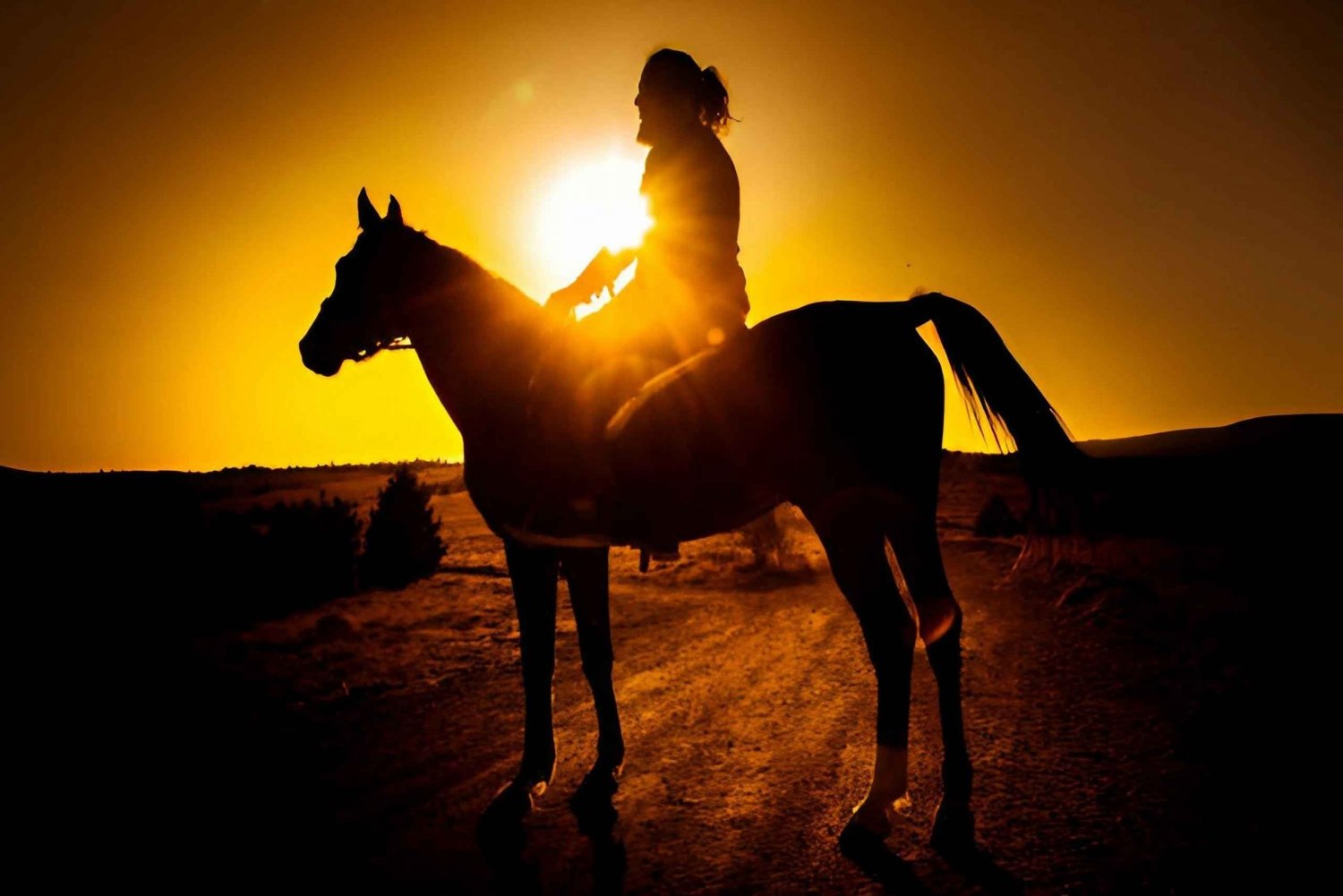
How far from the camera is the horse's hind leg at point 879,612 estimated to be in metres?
3.34

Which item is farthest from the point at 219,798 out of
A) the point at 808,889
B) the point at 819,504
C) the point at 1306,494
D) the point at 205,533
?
the point at 1306,494

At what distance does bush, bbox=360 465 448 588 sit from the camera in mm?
13805

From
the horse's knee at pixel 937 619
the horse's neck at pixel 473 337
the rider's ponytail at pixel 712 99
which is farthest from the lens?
the horse's neck at pixel 473 337

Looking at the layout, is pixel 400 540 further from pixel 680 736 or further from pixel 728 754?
pixel 728 754

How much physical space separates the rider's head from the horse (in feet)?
4.02

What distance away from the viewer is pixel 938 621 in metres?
3.46

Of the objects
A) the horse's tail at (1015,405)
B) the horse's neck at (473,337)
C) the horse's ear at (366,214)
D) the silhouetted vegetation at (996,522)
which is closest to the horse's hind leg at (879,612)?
the horse's tail at (1015,405)

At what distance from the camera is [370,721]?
18.2 feet

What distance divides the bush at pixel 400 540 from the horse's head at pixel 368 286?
10.6 meters

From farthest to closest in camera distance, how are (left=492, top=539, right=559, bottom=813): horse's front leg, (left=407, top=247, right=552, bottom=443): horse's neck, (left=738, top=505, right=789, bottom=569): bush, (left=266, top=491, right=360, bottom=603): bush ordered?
(left=738, top=505, right=789, bottom=569): bush → (left=266, top=491, right=360, bottom=603): bush → (left=407, top=247, right=552, bottom=443): horse's neck → (left=492, top=539, right=559, bottom=813): horse's front leg

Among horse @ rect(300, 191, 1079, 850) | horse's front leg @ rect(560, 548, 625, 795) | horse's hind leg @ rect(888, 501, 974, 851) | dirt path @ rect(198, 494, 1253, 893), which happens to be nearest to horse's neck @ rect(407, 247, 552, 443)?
horse @ rect(300, 191, 1079, 850)

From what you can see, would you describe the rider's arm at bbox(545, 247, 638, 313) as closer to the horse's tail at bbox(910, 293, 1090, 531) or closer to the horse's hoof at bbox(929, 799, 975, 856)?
the horse's tail at bbox(910, 293, 1090, 531)

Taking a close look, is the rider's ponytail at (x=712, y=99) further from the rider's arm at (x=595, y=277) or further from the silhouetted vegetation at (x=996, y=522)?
the silhouetted vegetation at (x=996, y=522)

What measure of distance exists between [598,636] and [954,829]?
90.8 inches
